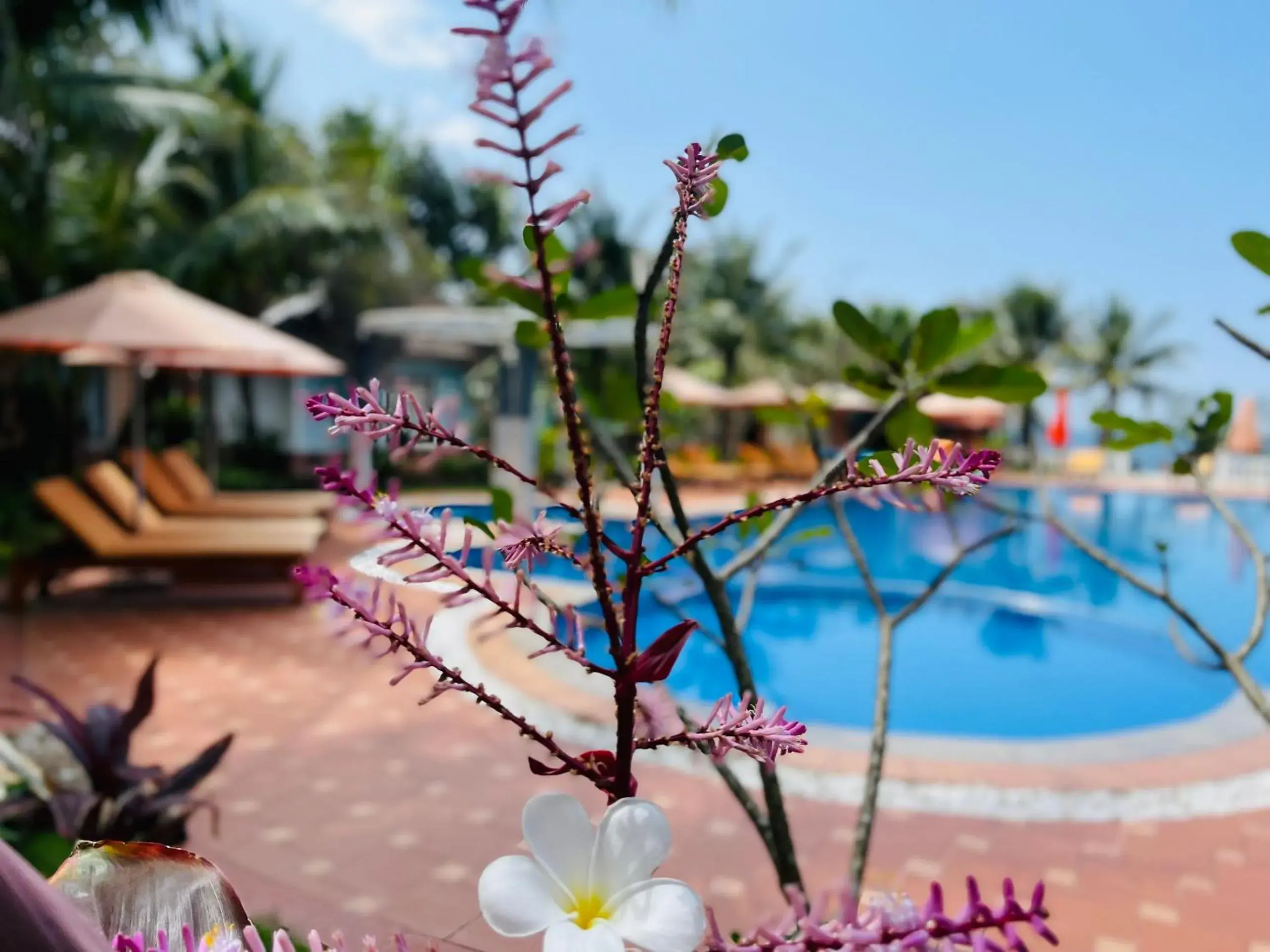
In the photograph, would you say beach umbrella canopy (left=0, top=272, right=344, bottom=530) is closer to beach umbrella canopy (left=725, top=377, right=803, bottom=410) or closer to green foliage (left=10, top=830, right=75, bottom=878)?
green foliage (left=10, top=830, right=75, bottom=878)

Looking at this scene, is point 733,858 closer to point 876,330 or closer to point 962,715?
point 876,330

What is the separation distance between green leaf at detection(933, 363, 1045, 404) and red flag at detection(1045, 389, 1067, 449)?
2634 cm

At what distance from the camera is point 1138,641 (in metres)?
8.85

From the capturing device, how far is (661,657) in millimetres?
485

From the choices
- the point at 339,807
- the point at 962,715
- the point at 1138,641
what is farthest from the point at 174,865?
the point at 1138,641

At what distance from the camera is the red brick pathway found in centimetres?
316

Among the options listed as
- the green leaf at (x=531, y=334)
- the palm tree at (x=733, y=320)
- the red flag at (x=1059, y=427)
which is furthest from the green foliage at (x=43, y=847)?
the red flag at (x=1059, y=427)

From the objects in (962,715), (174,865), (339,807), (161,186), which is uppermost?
(161,186)

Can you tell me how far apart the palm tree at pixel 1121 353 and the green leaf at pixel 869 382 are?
32.6 m

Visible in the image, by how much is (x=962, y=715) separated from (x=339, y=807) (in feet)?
16.3

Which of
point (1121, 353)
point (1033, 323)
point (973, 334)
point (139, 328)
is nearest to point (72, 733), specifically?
point (973, 334)

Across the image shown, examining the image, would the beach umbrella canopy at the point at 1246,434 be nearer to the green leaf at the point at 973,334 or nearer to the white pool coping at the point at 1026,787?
the white pool coping at the point at 1026,787

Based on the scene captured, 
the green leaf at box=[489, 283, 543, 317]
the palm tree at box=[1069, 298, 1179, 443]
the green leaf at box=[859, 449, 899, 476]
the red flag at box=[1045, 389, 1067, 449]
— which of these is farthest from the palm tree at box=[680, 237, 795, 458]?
the green leaf at box=[859, 449, 899, 476]

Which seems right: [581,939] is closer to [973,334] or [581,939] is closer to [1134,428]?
[973,334]
